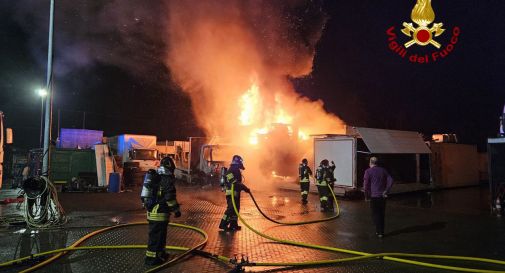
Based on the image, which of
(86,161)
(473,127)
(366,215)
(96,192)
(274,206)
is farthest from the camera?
(473,127)

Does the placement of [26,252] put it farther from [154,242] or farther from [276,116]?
[276,116]

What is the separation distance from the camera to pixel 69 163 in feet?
55.9

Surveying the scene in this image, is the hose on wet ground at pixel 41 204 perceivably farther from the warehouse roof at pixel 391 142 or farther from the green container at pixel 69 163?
the warehouse roof at pixel 391 142

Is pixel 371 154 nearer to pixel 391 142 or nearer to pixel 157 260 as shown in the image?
pixel 391 142

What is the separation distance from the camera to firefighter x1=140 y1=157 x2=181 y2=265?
5492 millimetres

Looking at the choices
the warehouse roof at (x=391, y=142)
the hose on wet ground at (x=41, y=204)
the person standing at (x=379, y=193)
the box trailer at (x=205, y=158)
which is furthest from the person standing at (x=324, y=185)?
the box trailer at (x=205, y=158)

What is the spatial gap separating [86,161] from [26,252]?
473 inches

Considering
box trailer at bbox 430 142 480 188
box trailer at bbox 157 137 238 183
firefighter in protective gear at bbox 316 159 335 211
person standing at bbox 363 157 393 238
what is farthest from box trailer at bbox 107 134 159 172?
box trailer at bbox 430 142 480 188

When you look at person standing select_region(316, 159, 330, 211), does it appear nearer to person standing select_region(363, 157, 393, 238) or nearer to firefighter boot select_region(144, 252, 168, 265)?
person standing select_region(363, 157, 393, 238)

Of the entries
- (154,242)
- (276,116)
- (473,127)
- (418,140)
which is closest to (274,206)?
(154,242)

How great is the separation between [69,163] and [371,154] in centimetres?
1481

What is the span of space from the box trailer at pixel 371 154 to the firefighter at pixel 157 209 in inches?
427

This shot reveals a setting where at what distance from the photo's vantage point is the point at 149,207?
5.55m

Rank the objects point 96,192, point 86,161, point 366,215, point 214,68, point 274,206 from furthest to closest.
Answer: point 214,68 < point 86,161 < point 96,192 < point 274,206 < point 366,215
